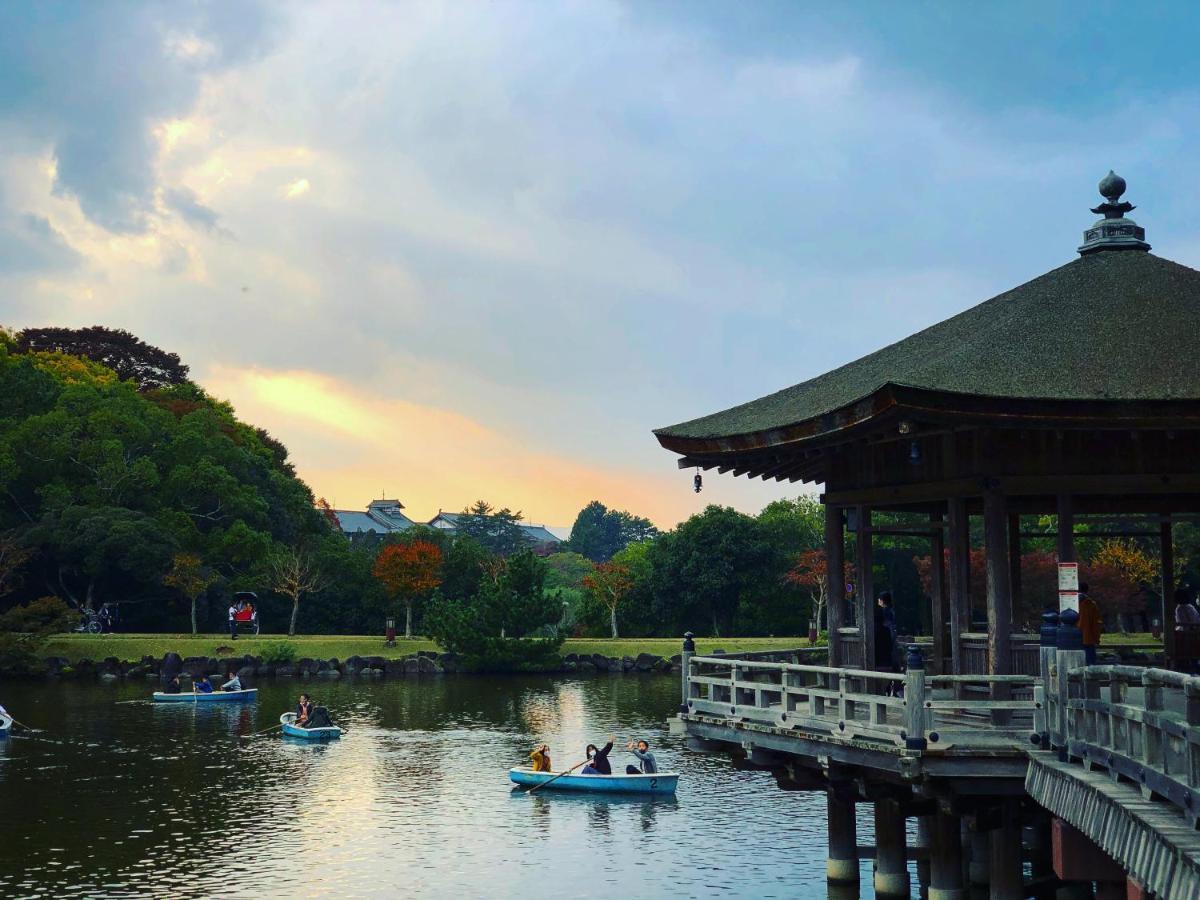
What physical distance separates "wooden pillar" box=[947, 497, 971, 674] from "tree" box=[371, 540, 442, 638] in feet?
222

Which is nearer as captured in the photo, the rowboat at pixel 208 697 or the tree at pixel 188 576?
the rowboat at pixel 208 697

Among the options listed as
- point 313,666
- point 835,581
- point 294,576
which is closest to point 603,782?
point 835,581

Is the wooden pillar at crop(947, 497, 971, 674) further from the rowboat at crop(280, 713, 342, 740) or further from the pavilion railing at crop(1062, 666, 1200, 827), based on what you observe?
the rowboat at crop(280, 713, 342, 740)

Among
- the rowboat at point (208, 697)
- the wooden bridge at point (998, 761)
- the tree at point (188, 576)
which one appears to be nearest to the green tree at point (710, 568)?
the tree at point (188, 576)

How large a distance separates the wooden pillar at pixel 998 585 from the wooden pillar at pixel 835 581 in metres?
3.98

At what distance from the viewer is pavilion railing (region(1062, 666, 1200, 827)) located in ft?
37.4

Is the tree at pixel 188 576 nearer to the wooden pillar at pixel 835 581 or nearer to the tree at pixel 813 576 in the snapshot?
the tree at pixel 813 576

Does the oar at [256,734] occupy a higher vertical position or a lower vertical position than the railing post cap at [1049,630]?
lower

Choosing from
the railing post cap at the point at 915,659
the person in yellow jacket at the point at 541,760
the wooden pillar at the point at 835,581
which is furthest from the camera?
the person in yellow jacket at the point at 541,760

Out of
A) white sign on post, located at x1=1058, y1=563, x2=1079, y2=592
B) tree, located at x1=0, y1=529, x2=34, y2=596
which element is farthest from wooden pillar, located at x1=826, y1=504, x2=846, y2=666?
tree, located at x1=0, y1=529, x2=34, y2=596

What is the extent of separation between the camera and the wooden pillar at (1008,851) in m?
19.0

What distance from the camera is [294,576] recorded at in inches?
3445

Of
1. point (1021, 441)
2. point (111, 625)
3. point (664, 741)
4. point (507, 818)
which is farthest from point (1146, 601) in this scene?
point (111, 625)

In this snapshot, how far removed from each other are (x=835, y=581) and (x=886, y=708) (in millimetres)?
4980
